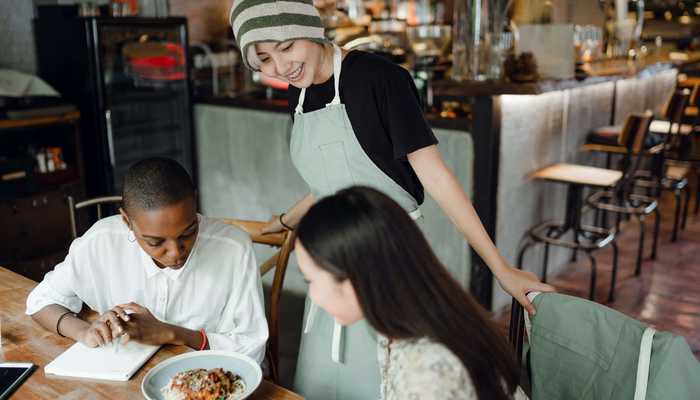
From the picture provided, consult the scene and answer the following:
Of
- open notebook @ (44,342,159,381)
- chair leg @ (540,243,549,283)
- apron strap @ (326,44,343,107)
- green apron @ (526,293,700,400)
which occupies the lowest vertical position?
chair leg @ (540,243,549,283)

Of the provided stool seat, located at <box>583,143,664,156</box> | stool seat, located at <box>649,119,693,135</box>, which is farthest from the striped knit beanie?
stool seat, located at <box>649,119,693,135</box>

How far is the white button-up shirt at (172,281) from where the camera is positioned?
1619mm

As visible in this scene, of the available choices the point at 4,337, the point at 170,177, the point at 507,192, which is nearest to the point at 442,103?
the point at 507,192

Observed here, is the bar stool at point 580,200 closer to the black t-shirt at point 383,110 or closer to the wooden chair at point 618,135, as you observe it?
the wooden chair at point 618,135

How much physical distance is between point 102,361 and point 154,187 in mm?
400

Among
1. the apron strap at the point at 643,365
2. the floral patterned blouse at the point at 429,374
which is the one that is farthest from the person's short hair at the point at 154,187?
the apron strap at the point at 643,365

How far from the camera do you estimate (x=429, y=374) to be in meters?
0.99

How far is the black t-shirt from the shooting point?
151 centimetres

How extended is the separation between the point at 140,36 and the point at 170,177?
3036 mm

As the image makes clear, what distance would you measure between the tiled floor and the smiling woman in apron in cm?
194

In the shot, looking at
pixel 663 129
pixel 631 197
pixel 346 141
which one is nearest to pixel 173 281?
pixel 346 141

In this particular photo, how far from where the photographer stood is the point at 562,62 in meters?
3.95

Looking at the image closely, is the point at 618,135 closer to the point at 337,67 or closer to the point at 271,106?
the point at 271,106

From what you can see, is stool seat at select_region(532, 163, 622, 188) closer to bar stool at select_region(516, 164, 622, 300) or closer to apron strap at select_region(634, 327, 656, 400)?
bar stool at select_region(516, 164, 622, 300)
